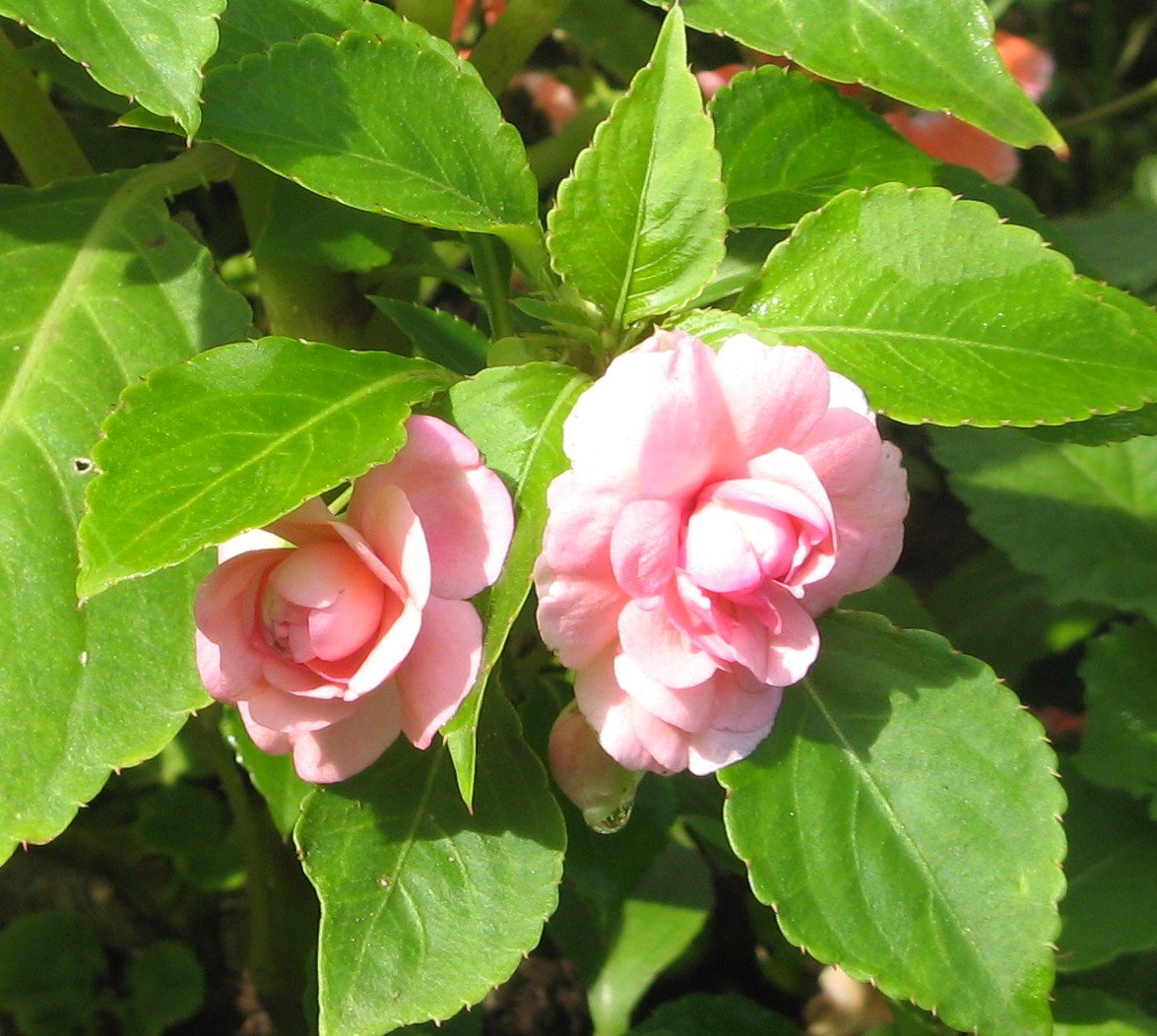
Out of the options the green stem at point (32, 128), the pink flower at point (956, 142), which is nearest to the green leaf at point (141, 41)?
the green stem at point (32, 128)

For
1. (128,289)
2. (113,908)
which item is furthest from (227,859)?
(128,289)

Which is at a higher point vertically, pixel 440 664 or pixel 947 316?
pixel 947 316

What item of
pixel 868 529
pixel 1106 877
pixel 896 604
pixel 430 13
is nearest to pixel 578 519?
pixel 868 529

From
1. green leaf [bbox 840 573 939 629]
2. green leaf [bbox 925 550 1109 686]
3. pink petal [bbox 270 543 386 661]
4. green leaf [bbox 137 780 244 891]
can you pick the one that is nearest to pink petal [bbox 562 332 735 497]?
pink petal [bbox 270 543 386 661]

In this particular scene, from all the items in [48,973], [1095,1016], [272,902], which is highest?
[1095,1016]

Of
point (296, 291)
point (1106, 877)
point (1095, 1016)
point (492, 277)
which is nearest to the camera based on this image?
point (492, 277)

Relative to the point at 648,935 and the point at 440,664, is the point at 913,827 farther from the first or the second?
the point at 648,935
